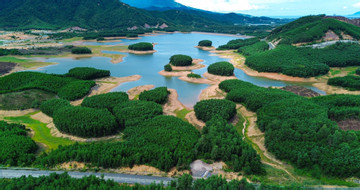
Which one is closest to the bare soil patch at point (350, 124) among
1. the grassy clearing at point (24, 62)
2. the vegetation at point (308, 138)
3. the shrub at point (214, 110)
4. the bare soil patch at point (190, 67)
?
the vegetation at point (308, 138)

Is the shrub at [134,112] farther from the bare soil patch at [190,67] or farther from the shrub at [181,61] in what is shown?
the shrub at [181,61]

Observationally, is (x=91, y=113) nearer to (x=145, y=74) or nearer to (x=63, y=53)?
(x=145, y=74)

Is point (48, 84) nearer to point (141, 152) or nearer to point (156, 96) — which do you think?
point (156, 96)

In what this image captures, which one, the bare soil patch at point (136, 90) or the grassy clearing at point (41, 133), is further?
the bare soil patch at point (136, 90)

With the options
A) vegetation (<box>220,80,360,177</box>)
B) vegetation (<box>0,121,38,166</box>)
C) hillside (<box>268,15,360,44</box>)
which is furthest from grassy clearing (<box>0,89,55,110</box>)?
hillside (<box>268,15,360,44</box>)

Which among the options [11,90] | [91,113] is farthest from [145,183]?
[11,90]
